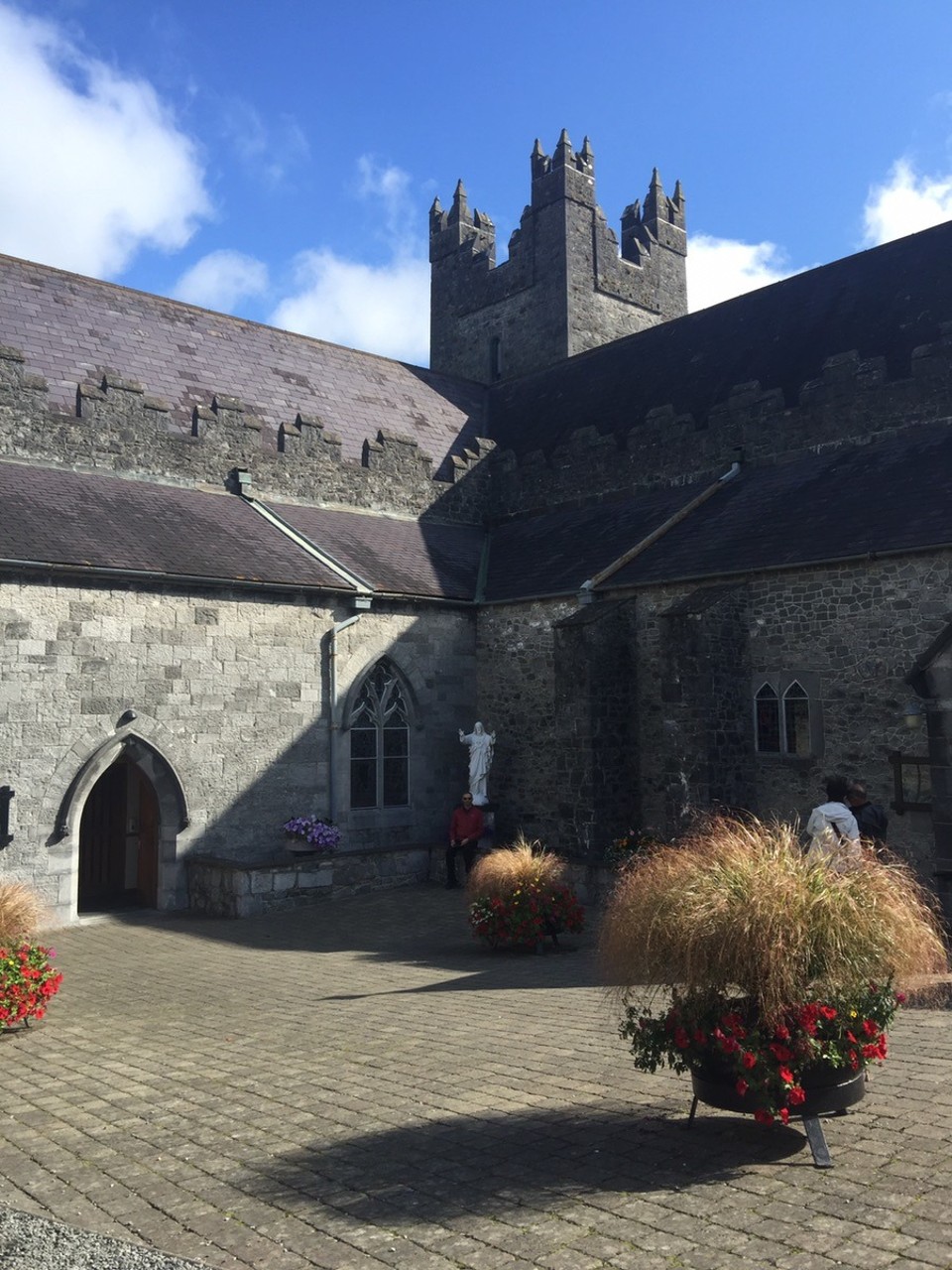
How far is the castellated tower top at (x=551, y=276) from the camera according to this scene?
28.8 metres

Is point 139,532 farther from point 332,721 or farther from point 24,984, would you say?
point 24,984

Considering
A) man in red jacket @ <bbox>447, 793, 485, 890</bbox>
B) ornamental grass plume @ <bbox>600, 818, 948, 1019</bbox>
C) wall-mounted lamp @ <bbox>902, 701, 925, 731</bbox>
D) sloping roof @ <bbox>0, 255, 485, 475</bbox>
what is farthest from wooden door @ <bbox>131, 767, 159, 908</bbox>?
ornamental grass plume @ <bbox>600, 818, 948, 1019</bbox>

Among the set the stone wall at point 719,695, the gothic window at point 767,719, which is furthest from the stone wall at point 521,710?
the gothic window at point 767,719

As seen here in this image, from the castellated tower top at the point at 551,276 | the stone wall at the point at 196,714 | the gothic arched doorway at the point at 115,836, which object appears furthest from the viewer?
the castellated tower top at the point at 551,276

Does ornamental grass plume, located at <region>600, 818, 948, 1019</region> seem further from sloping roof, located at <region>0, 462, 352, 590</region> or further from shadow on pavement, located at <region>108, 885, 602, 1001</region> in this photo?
sloping roof, located at <region>0, 462, 352, 590</region>

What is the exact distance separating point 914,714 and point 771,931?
9.31m

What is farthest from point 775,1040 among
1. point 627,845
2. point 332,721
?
point 332,721

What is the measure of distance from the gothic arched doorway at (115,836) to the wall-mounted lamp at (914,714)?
1095 cm

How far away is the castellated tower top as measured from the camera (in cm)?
2883

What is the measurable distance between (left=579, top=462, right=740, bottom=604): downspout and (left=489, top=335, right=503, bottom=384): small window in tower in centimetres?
1250

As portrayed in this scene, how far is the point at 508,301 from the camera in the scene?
98.3 feet

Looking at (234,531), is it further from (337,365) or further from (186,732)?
(337,365)

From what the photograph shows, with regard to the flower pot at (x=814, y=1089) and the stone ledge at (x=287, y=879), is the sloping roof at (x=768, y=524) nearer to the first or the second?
the stone ledge at (x=287, y=879)

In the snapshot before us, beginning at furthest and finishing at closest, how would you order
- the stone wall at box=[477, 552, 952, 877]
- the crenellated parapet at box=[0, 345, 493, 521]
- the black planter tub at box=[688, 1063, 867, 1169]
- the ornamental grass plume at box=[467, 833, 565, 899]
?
1. the crenellated parapet at box=[0, 345, 493, 521]
2. the stone wall at box=[477, 552, 952, 877]
3. the ornamental grass plume at box=[467, 833, 565, 899]
4. the black planter tub at box=[688, 1063, 867, 1169]
